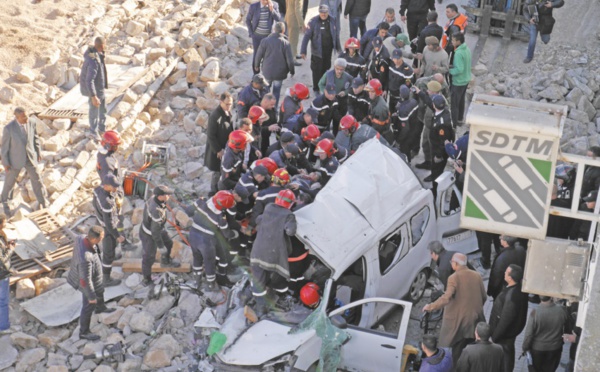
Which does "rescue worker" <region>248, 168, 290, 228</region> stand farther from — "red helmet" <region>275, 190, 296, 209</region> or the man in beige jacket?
the man in beige jacket

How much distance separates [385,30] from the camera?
15359mm

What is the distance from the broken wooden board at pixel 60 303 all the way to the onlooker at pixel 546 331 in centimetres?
510

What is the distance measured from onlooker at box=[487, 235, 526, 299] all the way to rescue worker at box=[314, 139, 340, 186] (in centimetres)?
251

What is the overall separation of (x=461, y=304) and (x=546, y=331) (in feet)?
3.20

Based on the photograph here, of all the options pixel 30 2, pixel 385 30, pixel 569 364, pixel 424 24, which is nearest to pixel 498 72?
pixel 424 24

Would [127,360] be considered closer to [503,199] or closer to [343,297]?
[343,297]

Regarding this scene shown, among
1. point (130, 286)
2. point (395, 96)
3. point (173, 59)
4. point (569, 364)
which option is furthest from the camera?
point (173, 59)

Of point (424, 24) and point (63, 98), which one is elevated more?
point (424, 24)

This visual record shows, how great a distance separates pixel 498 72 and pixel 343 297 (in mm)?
7958

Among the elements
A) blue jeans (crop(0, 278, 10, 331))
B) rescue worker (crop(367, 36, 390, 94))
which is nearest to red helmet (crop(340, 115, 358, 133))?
rescue worker (crop(367, 36, 390, 94))

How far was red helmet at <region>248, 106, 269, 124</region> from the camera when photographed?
43.4ft

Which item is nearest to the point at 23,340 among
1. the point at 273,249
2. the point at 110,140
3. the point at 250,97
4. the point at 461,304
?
the point at 110,140

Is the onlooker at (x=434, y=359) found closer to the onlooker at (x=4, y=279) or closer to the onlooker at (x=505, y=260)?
the onlooker at (x=505, y=260)

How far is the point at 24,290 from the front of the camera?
11984mm
